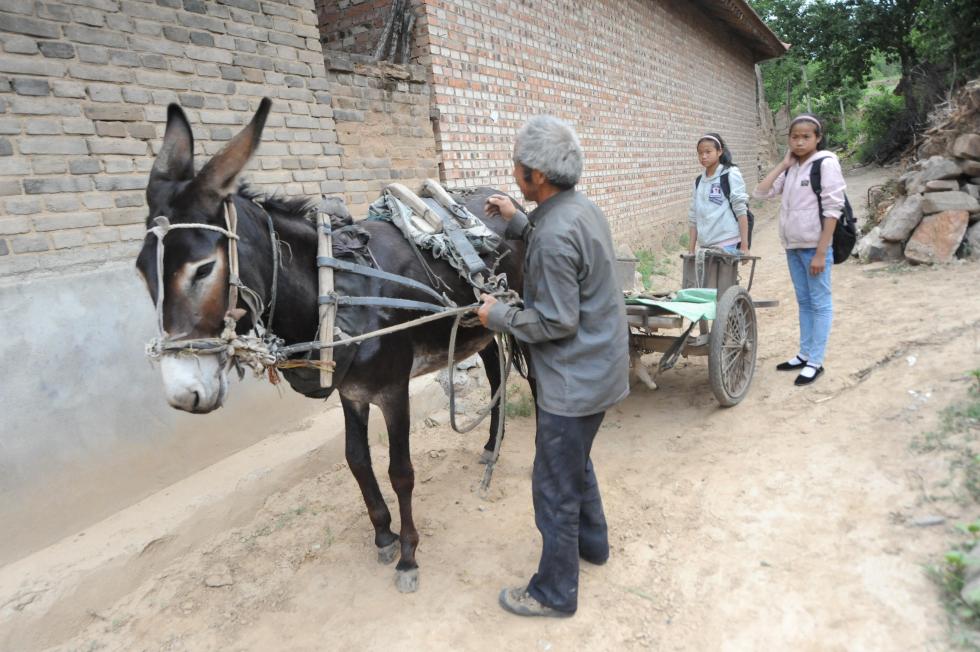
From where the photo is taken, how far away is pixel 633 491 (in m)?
3.34

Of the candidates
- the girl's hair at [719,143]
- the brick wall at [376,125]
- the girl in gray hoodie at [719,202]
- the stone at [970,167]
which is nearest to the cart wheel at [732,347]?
the girl in gray hoodie at [719,202]

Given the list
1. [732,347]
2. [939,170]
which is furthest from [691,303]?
[939,170]

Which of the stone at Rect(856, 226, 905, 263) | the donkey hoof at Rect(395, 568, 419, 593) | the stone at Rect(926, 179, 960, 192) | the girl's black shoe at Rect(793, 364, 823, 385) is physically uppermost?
the stone at Rect(926, 179, 960, 192)

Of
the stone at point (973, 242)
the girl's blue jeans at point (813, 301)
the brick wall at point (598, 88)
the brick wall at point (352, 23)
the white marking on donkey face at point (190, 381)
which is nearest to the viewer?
the white marking on donkey face at point (190, 381)

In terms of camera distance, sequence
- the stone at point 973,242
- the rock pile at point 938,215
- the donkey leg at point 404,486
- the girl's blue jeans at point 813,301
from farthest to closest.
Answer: the rock pile at point 938,215
the stone at point 973,242
the girl's blue jeans at point 813,301
the donkey leg at point 404,486

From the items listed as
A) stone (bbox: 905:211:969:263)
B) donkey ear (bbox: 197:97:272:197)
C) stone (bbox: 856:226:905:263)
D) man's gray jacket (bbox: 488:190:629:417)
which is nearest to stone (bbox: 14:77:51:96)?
donkey ear (bbox: 197:97:272:197)

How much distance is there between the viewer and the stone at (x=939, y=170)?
6.78 m

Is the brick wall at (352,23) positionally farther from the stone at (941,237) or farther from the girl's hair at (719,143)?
the stone at (941,237)

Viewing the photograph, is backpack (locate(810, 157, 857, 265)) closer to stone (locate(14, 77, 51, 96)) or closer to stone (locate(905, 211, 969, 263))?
stone (locate(905, 211, 969, 263))

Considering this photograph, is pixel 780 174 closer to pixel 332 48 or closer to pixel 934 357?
pixel 934 357

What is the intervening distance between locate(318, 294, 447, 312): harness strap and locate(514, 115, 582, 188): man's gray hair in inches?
29.6

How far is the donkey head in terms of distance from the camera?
1.89 metres

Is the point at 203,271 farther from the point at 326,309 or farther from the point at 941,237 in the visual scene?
the point at 941,237

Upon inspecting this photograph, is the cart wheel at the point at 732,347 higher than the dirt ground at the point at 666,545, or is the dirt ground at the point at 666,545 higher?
the cart wheel at the point at 732,347
